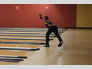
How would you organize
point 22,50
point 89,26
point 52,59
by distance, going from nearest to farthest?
1. point 52,59
2. point 22,50
3. point 89,26

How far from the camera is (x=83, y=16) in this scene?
12.8m

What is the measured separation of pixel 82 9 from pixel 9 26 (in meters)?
5.36

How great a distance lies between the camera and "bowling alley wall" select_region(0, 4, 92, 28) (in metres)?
12.8

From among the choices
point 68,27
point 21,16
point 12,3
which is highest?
point 12,3

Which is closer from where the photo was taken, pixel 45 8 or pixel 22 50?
pixel 22 50

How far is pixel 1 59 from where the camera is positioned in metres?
3.95

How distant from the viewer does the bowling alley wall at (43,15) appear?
12820 mm

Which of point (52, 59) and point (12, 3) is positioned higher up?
point (12, 3)

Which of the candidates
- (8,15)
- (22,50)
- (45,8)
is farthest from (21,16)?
(22,50)

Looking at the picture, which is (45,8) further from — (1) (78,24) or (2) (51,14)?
(1) (78,24)

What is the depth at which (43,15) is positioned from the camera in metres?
13.0

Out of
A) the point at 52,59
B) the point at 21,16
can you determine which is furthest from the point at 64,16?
the point at 52,59

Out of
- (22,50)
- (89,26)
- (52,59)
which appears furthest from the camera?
(89,26)

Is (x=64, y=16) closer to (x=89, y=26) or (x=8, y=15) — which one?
(x=89, y=26)
